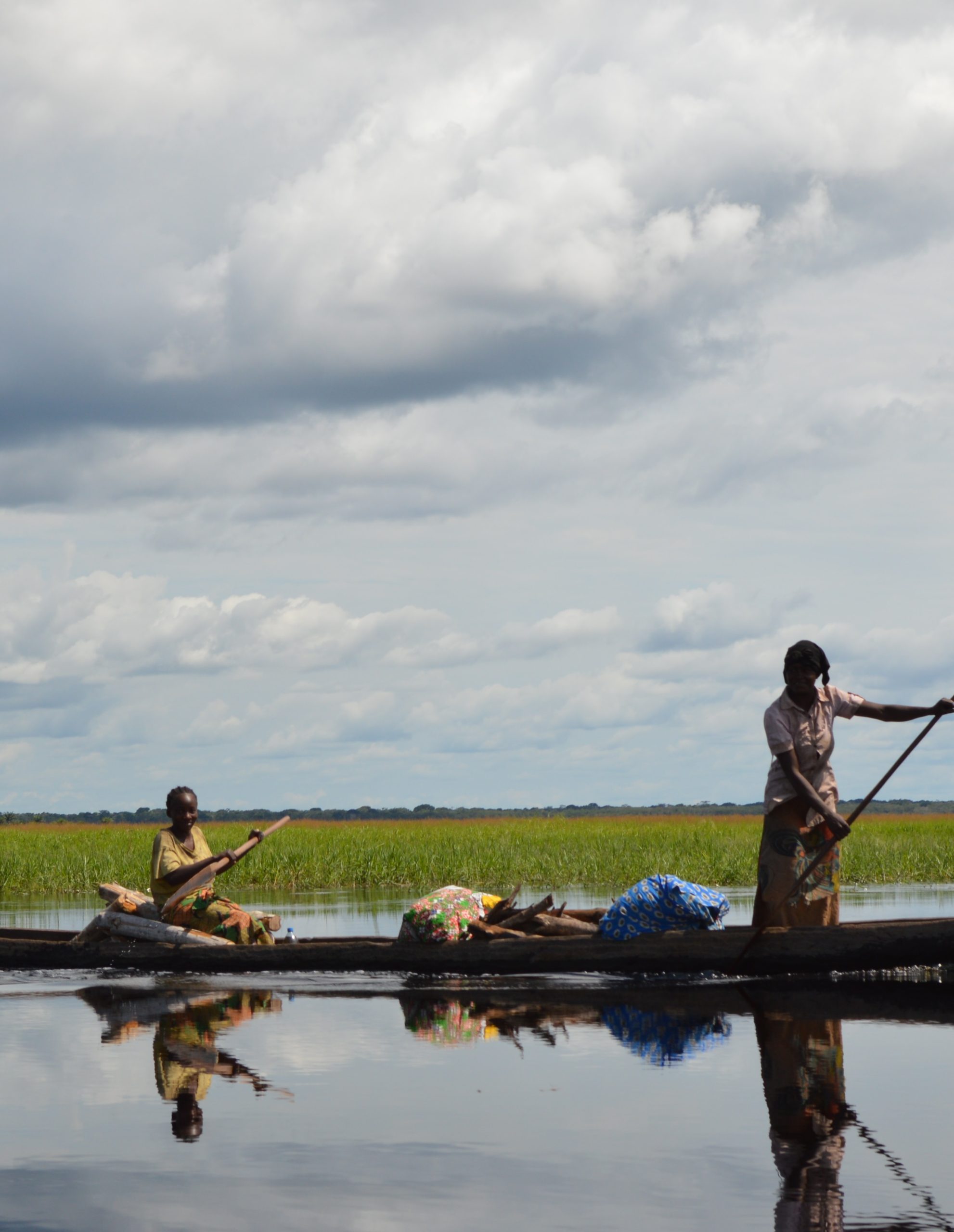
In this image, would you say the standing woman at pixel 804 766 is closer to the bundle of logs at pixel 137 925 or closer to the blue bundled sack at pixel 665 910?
the blue bundled sack at pixel 665 910

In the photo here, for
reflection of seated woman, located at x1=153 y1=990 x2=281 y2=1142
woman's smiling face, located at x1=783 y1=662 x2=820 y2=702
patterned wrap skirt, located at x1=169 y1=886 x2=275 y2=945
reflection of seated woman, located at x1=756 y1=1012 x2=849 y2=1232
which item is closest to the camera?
reflection of seated woman, located at x1=756 y1=1012 x2=849 y2=1232

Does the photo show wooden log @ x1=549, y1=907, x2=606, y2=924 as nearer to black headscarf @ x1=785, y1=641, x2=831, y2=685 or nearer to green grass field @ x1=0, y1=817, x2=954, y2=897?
black headscarf @ x1=785, y1=641, x2=831, y2=685

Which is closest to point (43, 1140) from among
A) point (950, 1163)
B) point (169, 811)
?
point (950, 1163)

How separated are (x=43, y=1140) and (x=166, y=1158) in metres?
0.59

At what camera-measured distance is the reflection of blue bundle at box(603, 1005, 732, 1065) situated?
6.59 metres

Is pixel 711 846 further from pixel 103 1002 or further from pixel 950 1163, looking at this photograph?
pixel 950 1163

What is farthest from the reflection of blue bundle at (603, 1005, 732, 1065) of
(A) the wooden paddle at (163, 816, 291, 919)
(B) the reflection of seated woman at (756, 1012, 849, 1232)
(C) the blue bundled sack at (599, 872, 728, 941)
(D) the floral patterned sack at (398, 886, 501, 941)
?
(A) the wooden paddle at (163, 816, 291, 919)

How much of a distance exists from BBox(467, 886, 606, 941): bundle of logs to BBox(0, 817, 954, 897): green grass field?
26.6ft

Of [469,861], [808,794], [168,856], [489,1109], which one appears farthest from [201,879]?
[469,861]

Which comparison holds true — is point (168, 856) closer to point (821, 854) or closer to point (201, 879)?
point (201, 879)

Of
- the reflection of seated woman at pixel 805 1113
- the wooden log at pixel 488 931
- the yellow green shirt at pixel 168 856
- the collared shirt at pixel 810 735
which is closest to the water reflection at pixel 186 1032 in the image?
the yellow green shirt at pixel 168 856

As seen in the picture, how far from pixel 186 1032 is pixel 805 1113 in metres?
3.46

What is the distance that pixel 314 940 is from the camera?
31.9 ft

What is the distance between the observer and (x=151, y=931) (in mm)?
9781
